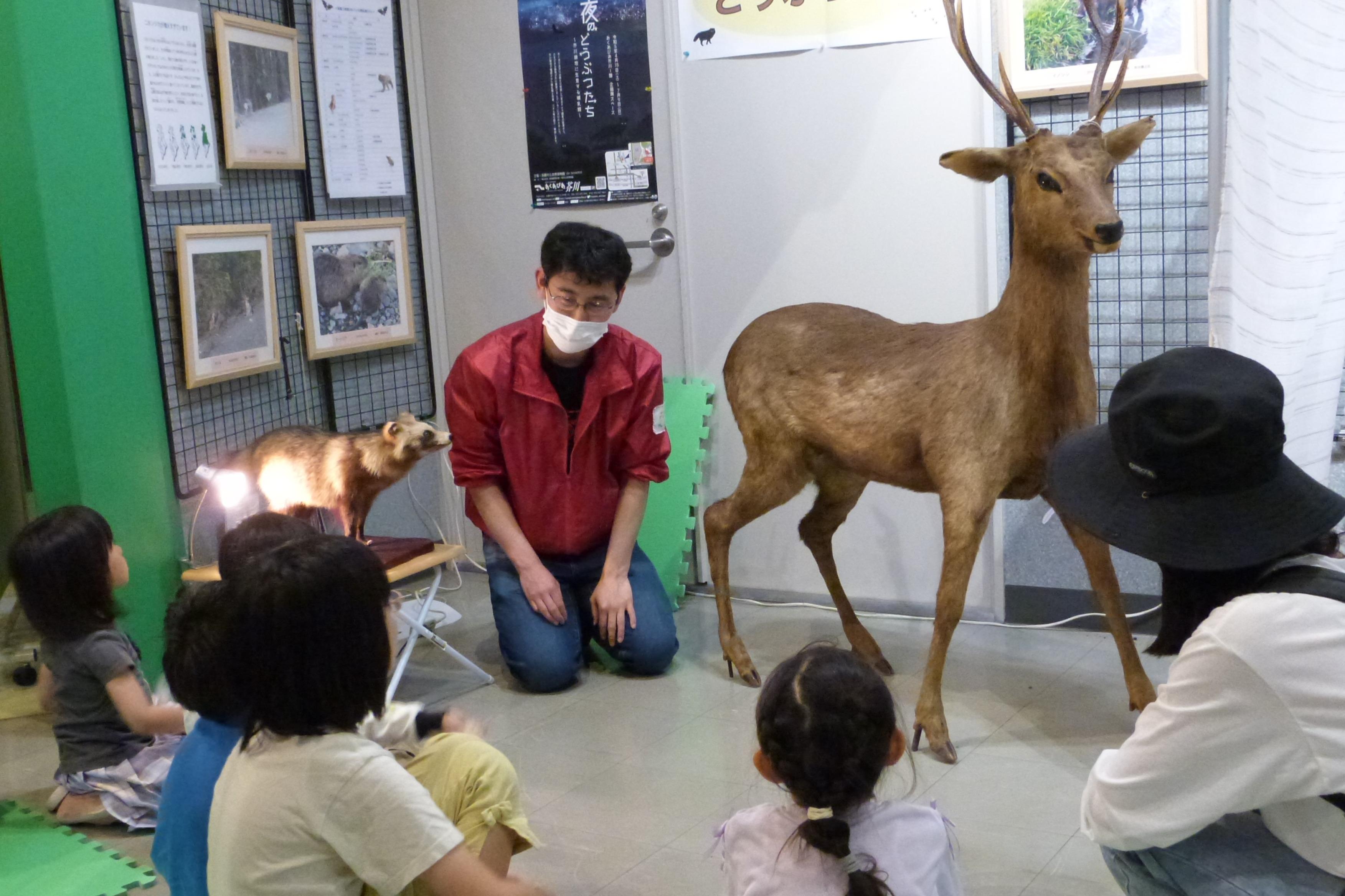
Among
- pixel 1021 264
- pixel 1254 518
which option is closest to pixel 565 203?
pixel 1021 264

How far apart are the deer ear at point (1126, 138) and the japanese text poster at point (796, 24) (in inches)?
37.1

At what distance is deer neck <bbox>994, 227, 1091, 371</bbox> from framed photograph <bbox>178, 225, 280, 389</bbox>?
2.17 meters

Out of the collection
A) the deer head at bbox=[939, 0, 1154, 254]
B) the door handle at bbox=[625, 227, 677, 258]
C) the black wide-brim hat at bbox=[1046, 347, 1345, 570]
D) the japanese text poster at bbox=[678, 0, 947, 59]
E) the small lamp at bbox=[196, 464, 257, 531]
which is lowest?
the small lamp at bbox=[196, 464, 257, 531]

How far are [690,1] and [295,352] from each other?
1640 millimetres

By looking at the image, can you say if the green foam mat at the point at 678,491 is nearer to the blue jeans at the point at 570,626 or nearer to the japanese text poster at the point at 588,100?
the blue jeans at the point at 570,626

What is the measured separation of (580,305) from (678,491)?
1114 mm

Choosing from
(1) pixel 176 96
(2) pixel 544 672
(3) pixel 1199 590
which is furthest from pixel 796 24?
(3) pixel 1199 590

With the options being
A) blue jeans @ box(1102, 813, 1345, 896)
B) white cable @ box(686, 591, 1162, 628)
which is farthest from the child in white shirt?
white cable @ box(686, 591, 1162, 628)

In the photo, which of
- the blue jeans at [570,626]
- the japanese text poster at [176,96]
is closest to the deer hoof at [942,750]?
the blue jeans at [570,626]

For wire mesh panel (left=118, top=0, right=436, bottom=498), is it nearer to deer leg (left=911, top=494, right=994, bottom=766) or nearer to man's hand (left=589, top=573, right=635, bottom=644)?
man's hand (left=589, top=573, right=635, bottom=644)

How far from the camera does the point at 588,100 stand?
4254mm

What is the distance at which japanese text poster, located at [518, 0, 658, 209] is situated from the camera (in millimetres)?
4156

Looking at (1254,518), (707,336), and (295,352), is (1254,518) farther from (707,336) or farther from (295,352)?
(295,352)

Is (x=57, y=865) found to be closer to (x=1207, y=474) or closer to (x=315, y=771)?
(x=315, y=771)
